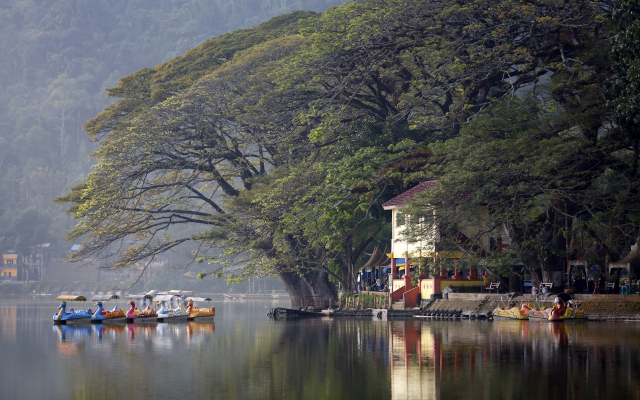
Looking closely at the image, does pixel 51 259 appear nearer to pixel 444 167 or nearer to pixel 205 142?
pixel 205 142

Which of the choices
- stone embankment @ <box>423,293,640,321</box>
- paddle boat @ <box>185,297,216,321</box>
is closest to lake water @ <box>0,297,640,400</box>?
stone embankment @ <box>423,293,640,321</box>

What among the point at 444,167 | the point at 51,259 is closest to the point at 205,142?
the point at 444,167

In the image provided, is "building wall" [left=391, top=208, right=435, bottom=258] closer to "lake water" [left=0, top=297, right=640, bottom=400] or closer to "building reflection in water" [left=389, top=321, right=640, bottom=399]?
"lake water" [left=0, top=297, right=640, bottom=400]

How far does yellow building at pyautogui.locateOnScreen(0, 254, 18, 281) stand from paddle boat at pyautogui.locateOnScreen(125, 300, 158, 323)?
105620mm

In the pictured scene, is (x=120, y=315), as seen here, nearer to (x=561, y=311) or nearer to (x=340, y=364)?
(x=561, y=311)

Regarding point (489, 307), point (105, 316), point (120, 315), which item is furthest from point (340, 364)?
point (120, 315)

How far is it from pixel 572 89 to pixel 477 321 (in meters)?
9.36

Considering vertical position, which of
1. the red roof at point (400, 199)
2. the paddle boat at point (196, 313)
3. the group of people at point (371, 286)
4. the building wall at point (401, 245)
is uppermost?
the red roof at point (400, 199)

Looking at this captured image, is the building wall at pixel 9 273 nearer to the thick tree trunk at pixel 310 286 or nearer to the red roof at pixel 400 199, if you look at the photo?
the thick tree trunk at pixel 310 286

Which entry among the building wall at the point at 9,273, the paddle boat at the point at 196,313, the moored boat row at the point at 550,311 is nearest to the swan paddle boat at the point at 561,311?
the moored boat row at the point at 550,311

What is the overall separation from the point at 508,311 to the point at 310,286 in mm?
18229

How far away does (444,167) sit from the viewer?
30719 millimetres

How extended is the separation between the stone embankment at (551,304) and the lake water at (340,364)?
2.11 meters

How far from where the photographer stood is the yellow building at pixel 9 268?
434ft
